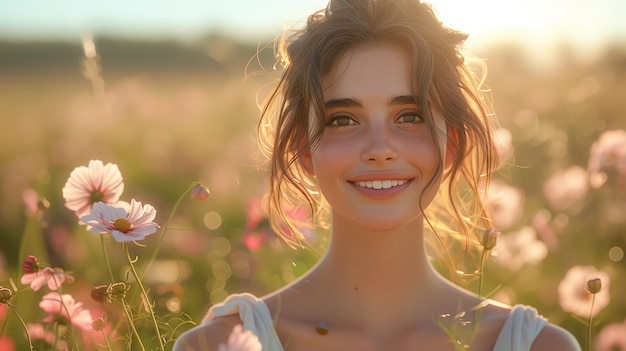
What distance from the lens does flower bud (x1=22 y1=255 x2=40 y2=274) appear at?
A: 195 cm

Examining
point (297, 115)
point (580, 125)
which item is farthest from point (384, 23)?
point (580, 125)

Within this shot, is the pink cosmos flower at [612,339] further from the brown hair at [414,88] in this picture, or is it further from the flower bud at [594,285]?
the flower bud at [594,285]

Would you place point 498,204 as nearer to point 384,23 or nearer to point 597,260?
point 597,260

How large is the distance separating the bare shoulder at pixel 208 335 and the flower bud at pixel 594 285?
2.12 ft

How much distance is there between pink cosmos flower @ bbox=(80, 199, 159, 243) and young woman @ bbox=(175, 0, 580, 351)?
0.31m

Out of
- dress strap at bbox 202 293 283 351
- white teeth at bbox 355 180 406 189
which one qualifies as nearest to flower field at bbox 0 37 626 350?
dress strap at bbox 202 293 283 351

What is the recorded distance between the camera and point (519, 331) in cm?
223

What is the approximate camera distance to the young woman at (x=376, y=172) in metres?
2.13

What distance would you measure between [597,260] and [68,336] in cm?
193

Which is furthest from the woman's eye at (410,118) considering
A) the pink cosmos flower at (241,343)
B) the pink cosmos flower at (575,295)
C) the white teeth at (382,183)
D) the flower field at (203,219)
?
the pink cosmos flower at (241,343)

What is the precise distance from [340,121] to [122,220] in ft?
1.61

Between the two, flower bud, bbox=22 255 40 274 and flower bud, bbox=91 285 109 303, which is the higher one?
flower bud, bbox=22 255 40 274

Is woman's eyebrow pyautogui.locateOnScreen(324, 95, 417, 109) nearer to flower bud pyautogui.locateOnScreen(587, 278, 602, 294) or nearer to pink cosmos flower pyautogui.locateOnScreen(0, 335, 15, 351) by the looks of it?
flower bud pyautogui.locateOnScreen(587, 278, 602, 294)

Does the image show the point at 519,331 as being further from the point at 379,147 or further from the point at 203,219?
the point at 203,219
